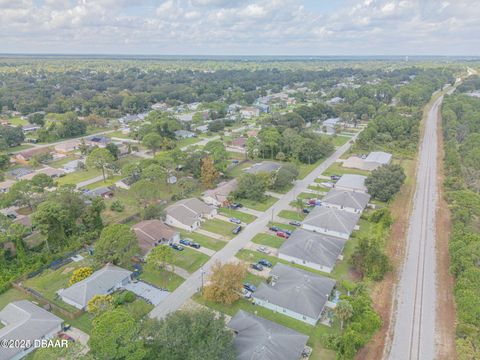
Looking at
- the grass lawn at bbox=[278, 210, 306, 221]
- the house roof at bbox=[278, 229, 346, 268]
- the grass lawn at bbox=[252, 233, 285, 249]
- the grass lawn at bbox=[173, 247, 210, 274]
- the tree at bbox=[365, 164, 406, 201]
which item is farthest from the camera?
the tree at bbox=[365, 164, 406, 201]

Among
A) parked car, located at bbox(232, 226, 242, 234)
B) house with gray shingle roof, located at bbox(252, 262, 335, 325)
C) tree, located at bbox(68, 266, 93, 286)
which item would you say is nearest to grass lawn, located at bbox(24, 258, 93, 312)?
tree, located at bbox(68, 266, 93, 286)

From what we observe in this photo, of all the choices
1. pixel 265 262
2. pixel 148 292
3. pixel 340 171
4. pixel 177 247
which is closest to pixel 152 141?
pixel 177 247

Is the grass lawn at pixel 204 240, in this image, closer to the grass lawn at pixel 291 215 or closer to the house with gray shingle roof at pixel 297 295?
the house with gray shingle roof at pixel 297 295

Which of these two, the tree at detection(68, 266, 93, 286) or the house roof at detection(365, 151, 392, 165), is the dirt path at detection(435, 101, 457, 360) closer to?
the house roof at detection(365, 151, 392, 165)

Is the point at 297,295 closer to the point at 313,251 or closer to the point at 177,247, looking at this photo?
the point at 313,251

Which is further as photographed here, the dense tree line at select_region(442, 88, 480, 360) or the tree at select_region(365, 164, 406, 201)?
the tree at select_region(365, 164, 406, 201)
